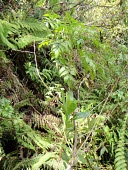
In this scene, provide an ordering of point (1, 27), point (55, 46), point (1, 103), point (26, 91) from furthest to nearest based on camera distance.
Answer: point (26, 91) < point (1, 27) < point (1, 103) < point (55, 46)

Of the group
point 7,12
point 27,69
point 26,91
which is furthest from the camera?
point 7,12

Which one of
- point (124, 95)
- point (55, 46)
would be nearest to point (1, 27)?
point (55, 46)

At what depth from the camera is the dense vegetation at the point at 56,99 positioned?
1358 mm

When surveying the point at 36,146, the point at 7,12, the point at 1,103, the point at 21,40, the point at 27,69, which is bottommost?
the point at 36,146

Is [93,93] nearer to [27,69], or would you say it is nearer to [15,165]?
[27,69]

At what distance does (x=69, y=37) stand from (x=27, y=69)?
100cm

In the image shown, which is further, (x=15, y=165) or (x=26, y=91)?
(x=26, y=91)

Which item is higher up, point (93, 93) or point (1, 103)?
point (93, 93)

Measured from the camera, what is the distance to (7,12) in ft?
8.10

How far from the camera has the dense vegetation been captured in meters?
1.36

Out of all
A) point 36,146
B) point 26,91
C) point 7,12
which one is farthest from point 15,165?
point 7,12

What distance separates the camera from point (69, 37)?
1395 millimetres

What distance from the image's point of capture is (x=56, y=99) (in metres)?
2.09

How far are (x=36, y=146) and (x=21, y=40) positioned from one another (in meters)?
0.98
